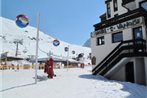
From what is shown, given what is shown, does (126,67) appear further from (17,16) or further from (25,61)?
(25,61)

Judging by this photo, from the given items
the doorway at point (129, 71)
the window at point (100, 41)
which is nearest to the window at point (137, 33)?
the doorway at point (129, 71)

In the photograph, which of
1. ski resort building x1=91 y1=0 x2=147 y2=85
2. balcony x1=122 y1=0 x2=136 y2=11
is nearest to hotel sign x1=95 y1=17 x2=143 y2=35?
ski resort building x1=91 y1=0 x2=147 y2=85

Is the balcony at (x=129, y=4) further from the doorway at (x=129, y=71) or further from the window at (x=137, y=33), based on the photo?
the doorway at (x=129, y=71)

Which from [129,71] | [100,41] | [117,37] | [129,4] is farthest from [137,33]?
[129,4]

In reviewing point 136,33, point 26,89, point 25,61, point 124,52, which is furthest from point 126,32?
point 25,61

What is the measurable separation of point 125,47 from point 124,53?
25.1 inches

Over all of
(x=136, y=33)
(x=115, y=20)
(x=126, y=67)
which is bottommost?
(x=126, y=67)

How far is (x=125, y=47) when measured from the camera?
776 inches

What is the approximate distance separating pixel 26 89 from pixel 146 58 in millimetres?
12050

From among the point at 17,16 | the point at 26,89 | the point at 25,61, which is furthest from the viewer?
the point at 25,61

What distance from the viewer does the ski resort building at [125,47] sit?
19438mm

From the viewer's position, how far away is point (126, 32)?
2148 cm

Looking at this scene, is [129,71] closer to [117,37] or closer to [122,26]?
[117,37]

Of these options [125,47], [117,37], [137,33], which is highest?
[137,33]
